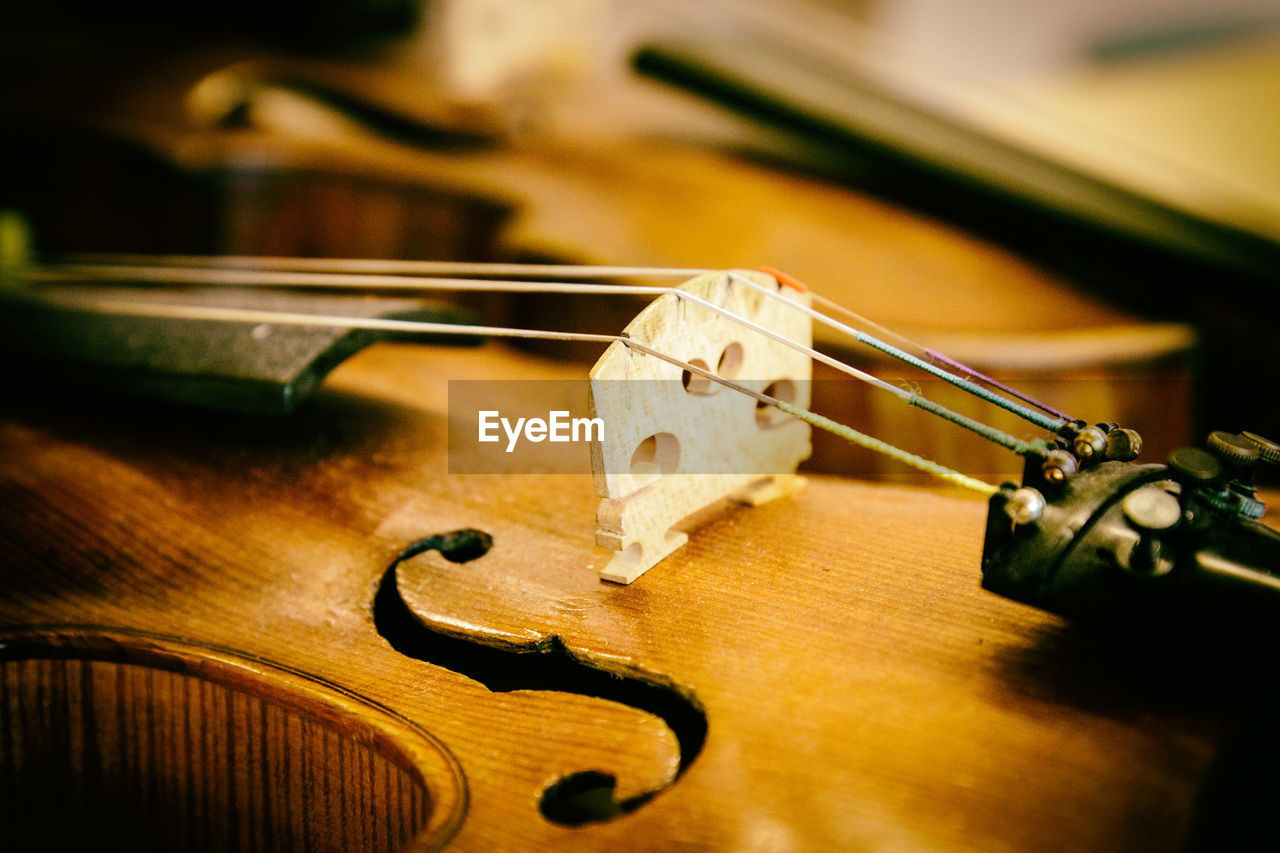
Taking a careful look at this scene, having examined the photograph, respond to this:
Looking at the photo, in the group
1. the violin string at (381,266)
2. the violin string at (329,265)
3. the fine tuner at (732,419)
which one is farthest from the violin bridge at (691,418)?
the violin string at (329,265)

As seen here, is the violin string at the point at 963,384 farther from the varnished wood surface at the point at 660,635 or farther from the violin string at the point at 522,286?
the varnished wood surface at the point at 660,635

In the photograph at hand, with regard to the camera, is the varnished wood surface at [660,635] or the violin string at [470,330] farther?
the violin string at [470,330]

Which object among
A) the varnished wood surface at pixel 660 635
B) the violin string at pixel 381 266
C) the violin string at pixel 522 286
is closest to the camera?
the varnished wood surface at pixel 660 635

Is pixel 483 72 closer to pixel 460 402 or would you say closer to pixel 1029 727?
pixel 460 402

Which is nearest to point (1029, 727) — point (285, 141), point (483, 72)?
point (285, 141)

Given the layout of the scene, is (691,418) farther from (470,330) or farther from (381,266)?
(381,266)

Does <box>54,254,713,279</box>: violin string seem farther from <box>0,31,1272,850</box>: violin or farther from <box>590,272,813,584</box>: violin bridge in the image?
<box>590,272,813,584</box>: violin bridge
